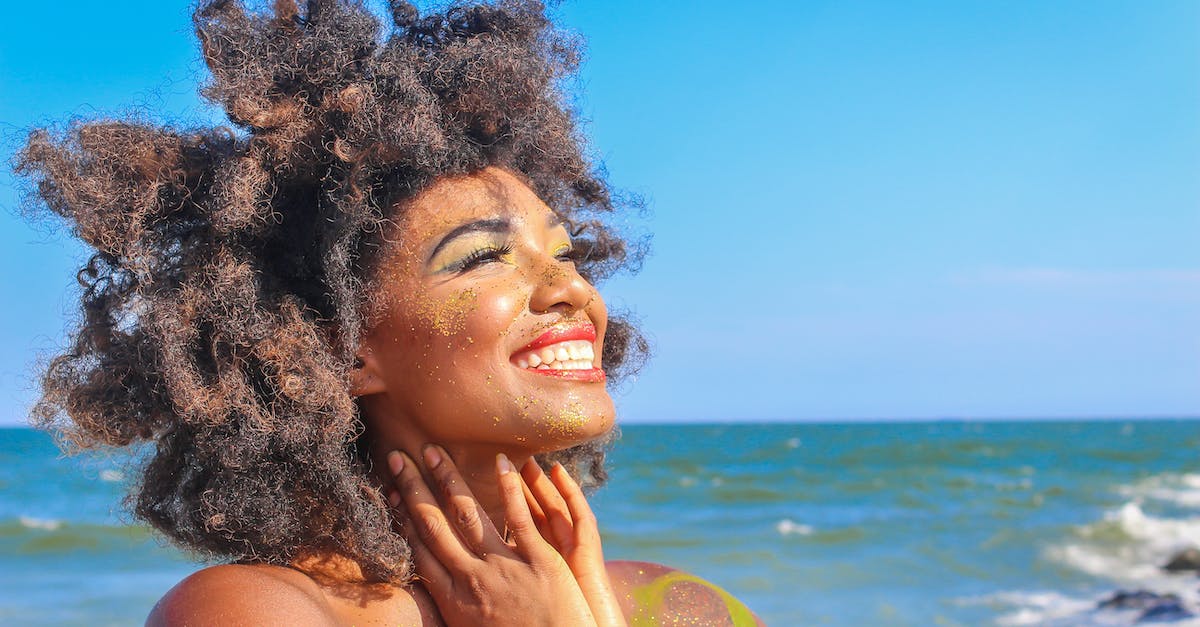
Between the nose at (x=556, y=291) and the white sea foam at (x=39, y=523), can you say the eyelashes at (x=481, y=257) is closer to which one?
the nose at (x=556, y=291)

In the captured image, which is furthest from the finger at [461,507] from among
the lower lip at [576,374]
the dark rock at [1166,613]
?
the dark rock at [1166,613]

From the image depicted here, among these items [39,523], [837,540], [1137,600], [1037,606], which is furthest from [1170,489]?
[39,523]

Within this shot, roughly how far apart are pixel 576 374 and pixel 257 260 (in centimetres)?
88

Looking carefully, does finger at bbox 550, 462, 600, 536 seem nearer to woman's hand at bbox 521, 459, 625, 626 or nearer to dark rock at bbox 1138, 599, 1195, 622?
woman's hand at bbox 521, 459, 625, 626

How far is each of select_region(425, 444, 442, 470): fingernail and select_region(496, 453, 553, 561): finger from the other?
0.15m

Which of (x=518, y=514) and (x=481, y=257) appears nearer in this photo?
(x=518, y=514)

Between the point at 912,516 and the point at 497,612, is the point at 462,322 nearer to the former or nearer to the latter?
the point at 497,612

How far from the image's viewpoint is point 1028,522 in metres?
17.9

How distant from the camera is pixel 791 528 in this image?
16672 millimetres

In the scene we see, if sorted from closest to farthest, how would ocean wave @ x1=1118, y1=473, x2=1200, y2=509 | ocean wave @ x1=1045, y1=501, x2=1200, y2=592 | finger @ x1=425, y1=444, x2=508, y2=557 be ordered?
finger @ x1=425, y1=444, x2=508, y2=557 < ocean wave @ x1=1045, y1=501, x2=1200, y2=592 < ocean wave @ x1=1118, y1=473, x2=1200, y2=509

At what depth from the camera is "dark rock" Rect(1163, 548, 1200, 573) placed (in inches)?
511

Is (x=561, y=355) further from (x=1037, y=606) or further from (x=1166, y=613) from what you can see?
(x=1037, y=606)

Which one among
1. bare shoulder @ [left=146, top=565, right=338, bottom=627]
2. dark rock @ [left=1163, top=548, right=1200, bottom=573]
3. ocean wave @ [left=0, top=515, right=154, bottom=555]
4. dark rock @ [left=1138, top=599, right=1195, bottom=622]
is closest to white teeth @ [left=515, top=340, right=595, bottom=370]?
bare shoulder @ [left=146, top=565, right=338, bottom=627]

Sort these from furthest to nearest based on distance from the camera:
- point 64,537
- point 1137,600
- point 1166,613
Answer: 1. point 64,537
2. point 1137,600
3. point 1166,613
